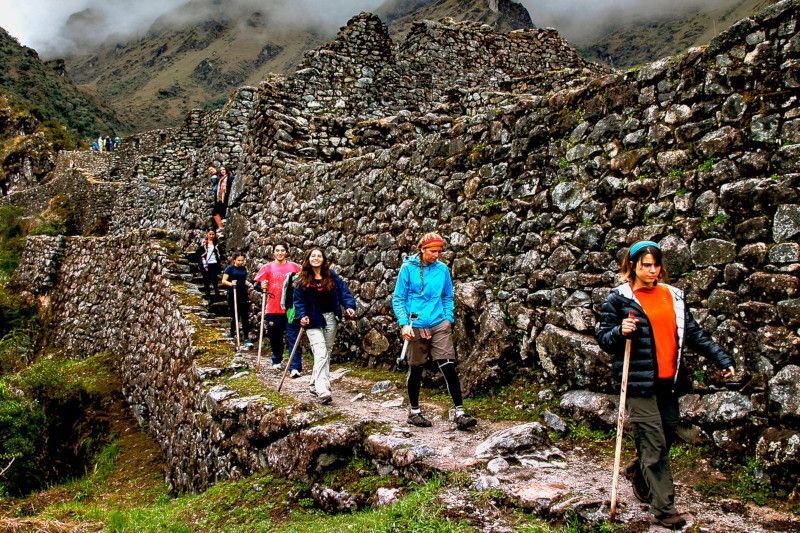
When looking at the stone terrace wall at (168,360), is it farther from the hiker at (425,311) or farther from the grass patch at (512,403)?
the grass patch at (512,403)

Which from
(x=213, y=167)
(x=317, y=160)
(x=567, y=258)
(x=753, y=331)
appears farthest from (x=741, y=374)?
(x=213, y=167)

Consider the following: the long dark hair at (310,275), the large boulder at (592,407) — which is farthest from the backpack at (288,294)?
the large boulder at (592,407)

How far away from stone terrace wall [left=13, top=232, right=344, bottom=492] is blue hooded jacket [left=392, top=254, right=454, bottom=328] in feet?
4.50

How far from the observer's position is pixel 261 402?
659cm

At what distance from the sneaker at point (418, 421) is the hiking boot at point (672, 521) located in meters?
2.75

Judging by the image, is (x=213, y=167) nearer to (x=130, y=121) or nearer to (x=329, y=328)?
(x=329, y=328)

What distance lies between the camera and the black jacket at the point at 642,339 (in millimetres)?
3787

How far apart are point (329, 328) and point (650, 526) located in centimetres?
462

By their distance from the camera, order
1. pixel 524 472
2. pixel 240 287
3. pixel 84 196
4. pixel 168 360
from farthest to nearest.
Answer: pixel 84 196 → pixel 240 287 → pixel 168 360 → pixel 524 472

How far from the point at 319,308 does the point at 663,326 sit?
442 cm

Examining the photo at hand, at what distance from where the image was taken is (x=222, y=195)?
1355 centimetres

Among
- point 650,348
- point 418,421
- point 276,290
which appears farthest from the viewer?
point 276,290

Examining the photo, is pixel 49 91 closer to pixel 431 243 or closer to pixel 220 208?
pixel 220 208

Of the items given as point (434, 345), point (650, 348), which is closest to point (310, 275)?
point (434, 345)
